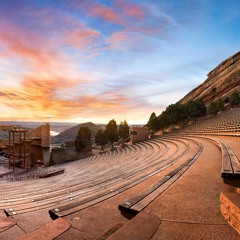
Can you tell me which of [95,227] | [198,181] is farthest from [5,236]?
[198,181]

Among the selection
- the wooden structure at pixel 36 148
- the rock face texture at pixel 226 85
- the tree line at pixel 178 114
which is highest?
the rock face texture at pixel 226 85

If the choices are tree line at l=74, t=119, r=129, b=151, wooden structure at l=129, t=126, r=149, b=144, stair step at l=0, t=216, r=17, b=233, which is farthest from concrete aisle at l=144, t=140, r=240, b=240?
tree line at l=74, t=119, r=129, b=151

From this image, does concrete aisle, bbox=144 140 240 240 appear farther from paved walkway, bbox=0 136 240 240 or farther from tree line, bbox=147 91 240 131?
tree line, bbox=147 91 240 131

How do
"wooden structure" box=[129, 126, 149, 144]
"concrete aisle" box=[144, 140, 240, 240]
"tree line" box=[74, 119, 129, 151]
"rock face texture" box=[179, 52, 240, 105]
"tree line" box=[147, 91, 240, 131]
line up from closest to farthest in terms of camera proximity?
"concrete aisle" box=[144, 140, 240, 240]
"wooden structure" box=[129, 126, 149, 144]
"tree line" box=[74, 119, 129, 151]
"tree line" box=[147, 91, 240, 131]
"rock face texture" box=[179, 52, 240, 105]

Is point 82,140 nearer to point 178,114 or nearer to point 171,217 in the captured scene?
point 178,114

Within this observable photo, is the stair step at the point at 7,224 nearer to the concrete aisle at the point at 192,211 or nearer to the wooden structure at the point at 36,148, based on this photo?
the concrete aisle at the point at 192,211

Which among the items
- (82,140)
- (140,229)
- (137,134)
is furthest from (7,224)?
(82,140)

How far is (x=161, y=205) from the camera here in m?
3.42

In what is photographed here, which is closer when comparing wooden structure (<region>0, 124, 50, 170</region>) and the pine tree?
wooden structure (<region>0, 124, 50, 170</region>)

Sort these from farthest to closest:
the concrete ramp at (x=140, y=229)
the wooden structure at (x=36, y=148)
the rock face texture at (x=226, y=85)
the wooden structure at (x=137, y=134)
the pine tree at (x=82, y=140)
Result: the rock face texture at (x=226, y=85) → the pine tree at (x=82, y=140) → the wooden structure at (x=137, y=134) → the wooden structure at (x=36, y=148) → the concrete ramp at (x=140, y=229)

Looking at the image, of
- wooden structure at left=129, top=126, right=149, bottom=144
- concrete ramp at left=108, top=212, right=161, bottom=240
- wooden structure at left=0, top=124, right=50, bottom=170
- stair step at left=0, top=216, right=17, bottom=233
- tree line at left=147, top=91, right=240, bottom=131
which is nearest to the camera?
concrete ramp at left=108, top=212, right=161, bottom=240

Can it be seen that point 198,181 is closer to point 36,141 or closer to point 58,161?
point 36,141

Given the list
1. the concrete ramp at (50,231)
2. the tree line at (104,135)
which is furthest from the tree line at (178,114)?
the concrete ramp at (50,231)

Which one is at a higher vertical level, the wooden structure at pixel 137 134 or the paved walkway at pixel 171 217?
the wooden structure at pixel 137 134
